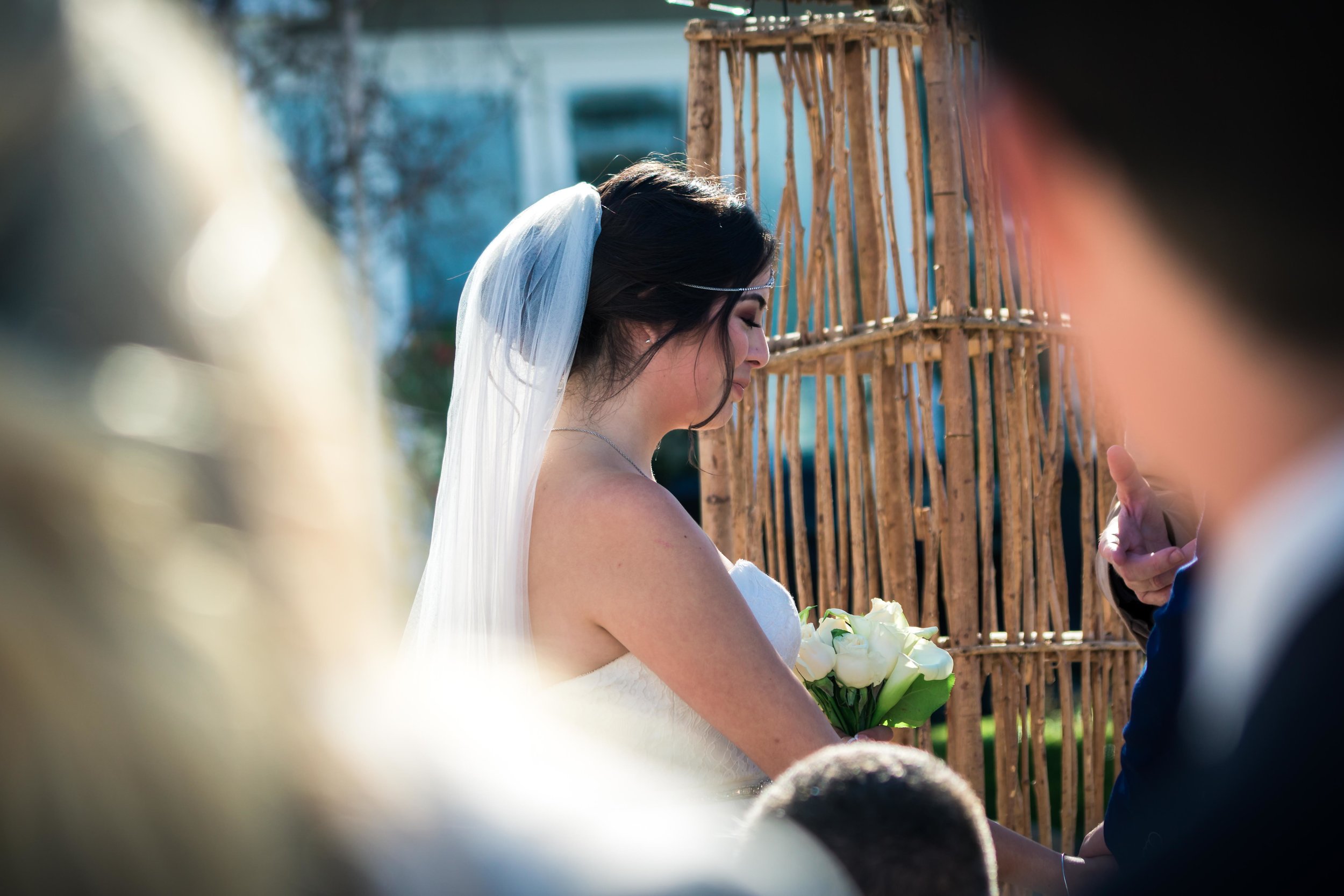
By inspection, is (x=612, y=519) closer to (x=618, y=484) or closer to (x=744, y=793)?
(x=618, y=484)

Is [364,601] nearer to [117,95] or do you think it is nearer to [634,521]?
[117,95]

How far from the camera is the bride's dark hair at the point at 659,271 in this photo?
2500 mm

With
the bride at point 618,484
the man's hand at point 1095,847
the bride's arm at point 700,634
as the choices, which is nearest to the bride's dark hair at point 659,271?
the bride at point 618,484

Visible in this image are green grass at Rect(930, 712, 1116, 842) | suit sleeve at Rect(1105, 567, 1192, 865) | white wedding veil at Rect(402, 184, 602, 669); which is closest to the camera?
suit sleeve at Rect(1105, 567, 1192, 865)

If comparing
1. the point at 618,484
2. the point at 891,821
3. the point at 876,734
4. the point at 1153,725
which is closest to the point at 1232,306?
the point at 891,821

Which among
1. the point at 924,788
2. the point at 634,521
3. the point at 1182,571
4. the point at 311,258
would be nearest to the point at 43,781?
the point at 311,258

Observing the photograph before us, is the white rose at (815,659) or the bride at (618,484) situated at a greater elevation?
the bride at (618,484)


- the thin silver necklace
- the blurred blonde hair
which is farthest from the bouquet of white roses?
the blurred blonde hair

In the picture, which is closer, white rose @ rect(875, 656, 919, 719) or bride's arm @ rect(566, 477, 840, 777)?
bride's arm @ rect(566, 477, 840, 777)

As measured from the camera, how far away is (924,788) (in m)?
0.85

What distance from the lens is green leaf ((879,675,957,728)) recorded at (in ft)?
8.73

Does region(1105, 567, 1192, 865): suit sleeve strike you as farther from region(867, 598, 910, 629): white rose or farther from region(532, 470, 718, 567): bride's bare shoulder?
region(867, 598, 910, 629): white rose

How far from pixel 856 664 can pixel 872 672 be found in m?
0.05

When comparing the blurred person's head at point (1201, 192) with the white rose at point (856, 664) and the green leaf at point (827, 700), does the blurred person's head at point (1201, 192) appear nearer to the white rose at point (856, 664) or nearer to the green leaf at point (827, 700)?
the white rose at point (856, 664)
